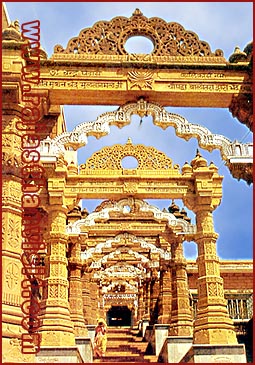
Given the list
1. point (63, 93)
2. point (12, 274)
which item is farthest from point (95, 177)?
point (12, 274)

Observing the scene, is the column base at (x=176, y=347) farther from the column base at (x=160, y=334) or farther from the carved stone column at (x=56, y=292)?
the carved stone column at (x=56, y=292)

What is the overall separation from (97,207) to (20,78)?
26.8 feet

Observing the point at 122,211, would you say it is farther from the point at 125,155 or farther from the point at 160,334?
the point at 160,334

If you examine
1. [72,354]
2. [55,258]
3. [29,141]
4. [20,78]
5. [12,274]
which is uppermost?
[20,78]

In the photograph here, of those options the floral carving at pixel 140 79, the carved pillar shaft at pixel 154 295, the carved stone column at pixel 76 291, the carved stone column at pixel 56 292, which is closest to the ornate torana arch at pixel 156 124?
the floral carving at pixel 140 79

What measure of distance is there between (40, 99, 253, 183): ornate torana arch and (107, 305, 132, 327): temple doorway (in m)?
22.7

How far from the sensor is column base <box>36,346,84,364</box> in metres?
8.41

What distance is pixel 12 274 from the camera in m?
5.81

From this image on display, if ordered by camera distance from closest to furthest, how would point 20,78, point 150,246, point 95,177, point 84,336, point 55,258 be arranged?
point 20,78
point 55,258
point 95,177
point 84,336
point 150,246

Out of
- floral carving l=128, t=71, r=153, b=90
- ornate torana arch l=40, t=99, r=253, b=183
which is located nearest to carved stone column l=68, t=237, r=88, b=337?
ornate torana arch l=40, t=99, r=253, b=183

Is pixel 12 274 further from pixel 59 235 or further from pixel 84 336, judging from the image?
pixel 84 336

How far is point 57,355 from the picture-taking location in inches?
332

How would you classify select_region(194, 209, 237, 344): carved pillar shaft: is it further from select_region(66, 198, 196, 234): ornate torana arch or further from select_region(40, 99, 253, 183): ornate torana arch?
select_region(40, 99, 253, 183): ornate torana arch

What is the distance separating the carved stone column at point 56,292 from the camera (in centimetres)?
879
